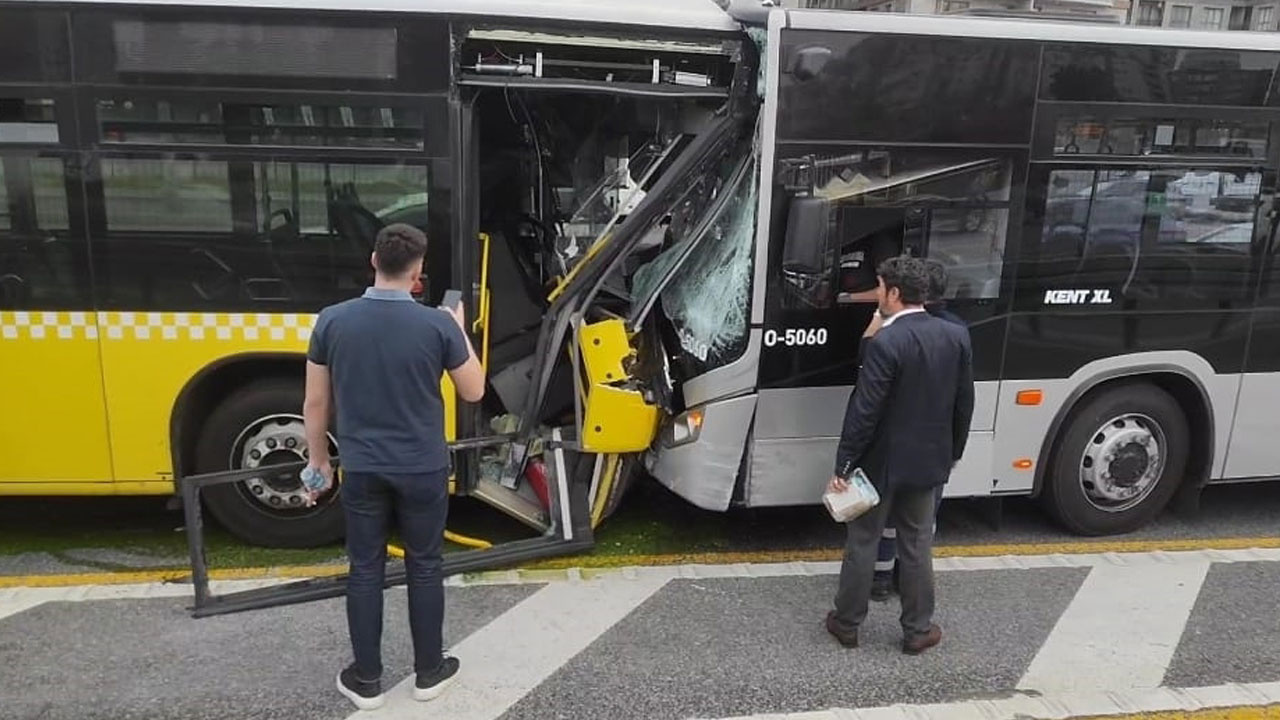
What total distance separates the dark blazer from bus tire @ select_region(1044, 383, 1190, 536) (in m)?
1.73

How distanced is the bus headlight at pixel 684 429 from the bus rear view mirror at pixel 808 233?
904 millimetres

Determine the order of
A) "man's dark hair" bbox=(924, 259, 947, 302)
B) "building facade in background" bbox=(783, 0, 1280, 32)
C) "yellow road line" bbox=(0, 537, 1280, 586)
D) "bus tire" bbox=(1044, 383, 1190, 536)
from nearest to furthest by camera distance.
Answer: "man's dark hair" bbox=(924, 259, 947, 302) < "yellow road line" bbox=(0, 537, 1280, 586) < "building facade in background" bbox=(783, 0, 1280, 32) < "bus tire" bbox=(1044, 383, 1190, 536)

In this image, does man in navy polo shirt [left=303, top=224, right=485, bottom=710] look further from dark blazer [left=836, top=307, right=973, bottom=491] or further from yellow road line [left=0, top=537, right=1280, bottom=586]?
dark blazer [left=836, top=307, right=973, bottom=491]

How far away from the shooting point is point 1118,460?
18.1ft

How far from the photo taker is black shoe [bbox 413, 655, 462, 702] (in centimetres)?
374

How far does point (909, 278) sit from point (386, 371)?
79.9 inches

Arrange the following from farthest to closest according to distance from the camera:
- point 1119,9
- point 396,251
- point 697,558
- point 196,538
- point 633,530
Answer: point 633,530 < point 1119,9 < point 697,558 < point 196,538 < point 396,251

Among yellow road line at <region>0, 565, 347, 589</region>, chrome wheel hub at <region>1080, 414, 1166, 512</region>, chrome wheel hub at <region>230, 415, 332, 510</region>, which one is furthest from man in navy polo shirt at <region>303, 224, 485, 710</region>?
chrome wheel hub at <region>1080, 414, 1166, 512</region>

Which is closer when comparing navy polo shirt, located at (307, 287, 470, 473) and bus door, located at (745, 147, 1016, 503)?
navy polo shirt, located at (307, 287, 470, 473)

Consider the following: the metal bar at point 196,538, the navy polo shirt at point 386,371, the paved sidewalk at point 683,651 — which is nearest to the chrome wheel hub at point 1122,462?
the paved sidewalk at point 683,651

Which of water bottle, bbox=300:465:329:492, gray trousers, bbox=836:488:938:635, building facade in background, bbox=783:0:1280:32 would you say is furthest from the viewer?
building facade in background, bbox=783:0:1280:32

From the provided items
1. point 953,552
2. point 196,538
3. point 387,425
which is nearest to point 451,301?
point 387,425

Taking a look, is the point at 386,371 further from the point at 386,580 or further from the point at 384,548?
the point at 386,580

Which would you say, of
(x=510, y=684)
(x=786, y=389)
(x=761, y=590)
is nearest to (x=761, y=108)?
(x=786, y=389)
